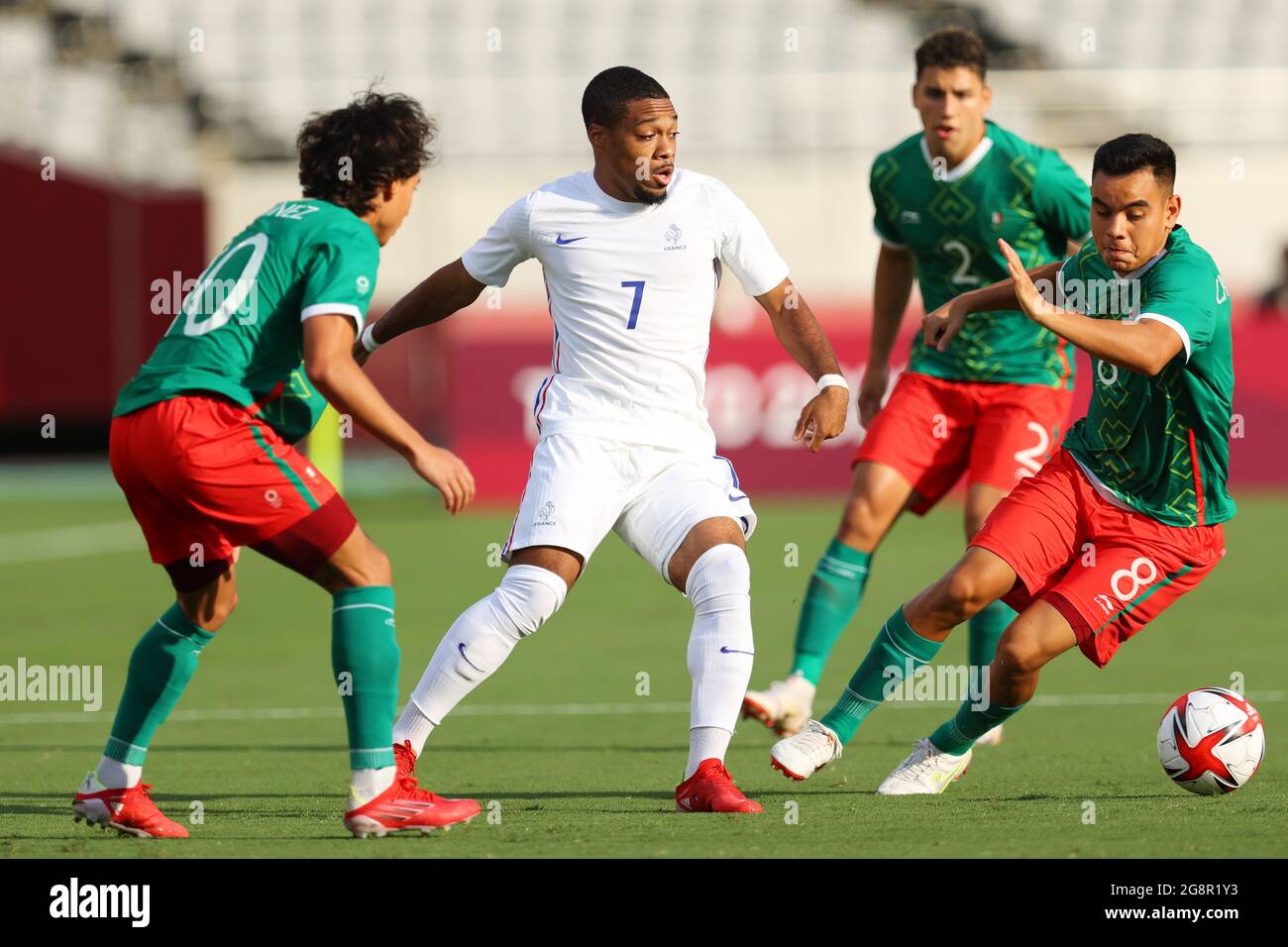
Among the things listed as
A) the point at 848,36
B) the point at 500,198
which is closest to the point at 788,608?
the point at 500,198

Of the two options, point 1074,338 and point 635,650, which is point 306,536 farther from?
point 635,650

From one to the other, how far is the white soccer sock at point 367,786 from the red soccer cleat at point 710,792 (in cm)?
92

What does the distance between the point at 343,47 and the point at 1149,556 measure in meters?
22.7

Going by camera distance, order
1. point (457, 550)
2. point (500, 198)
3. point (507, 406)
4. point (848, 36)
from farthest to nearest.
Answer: point (848, 36) < point (500, 198) < point (507, 406) < point (457, 550)

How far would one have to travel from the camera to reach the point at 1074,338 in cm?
488

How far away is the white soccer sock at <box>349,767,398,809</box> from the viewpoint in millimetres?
4875

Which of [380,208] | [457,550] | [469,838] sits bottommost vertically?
[457,550]

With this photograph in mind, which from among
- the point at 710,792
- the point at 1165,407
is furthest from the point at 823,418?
the point at 710,792

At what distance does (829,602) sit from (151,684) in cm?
262

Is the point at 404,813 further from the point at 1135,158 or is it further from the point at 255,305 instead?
the point at 1135,158

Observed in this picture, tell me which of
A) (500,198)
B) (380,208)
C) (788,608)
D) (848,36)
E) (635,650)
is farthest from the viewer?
(848,36)

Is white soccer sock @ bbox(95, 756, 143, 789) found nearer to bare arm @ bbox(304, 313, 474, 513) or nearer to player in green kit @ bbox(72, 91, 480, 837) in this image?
player in green kit @ bbox(72, 91, 480, 837)

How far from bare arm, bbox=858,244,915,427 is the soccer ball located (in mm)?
2229

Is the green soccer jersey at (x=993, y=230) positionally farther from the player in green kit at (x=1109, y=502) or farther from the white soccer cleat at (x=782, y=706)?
the white soccer cleat at (x=782, y=706)
